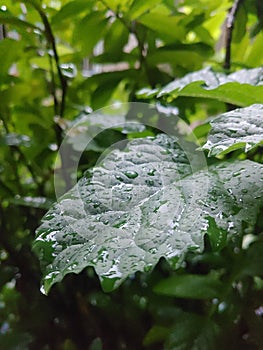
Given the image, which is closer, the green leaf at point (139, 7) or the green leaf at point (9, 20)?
the green leaf at point (9, 20)

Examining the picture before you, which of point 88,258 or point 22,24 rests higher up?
point 22,24

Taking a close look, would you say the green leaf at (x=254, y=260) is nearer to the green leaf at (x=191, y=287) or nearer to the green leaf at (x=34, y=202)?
the green leaf at (x=191, y=287)

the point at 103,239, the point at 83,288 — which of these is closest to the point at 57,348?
the point at 83,288

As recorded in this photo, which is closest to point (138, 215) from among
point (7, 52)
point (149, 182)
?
point (149, 182)

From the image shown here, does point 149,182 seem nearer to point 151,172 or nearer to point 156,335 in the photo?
point 151,172

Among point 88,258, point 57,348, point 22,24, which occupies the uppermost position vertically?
point 22,24

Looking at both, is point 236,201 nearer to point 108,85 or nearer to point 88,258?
point 88,258

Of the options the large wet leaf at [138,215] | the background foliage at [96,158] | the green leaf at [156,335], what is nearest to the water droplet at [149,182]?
the large wet leaf at [138,215]
